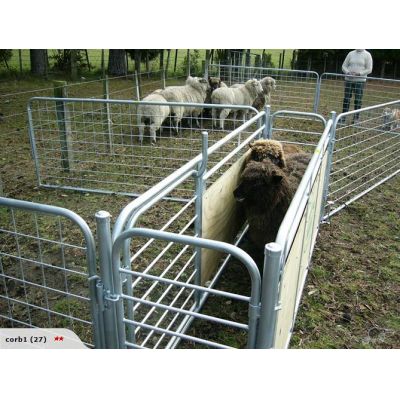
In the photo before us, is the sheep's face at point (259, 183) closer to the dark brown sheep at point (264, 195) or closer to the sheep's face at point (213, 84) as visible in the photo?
the dark brown sheep at point (264, 195)

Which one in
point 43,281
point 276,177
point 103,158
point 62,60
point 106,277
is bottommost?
point 43,281

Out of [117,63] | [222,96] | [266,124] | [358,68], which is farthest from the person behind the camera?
[117,63]

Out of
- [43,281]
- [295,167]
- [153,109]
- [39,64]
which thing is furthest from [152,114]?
[39,64]

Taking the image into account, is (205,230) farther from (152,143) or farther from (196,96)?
(196,96)

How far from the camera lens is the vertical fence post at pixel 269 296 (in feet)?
5.63

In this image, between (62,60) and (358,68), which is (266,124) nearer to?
(358,68)

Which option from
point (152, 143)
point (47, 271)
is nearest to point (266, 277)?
point (47, 271)

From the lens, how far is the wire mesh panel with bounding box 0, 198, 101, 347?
277cm

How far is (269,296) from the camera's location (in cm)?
177

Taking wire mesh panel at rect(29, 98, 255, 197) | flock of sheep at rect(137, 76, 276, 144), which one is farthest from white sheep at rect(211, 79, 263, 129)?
wire mesh panel at rect(29, 98, 255, 197)

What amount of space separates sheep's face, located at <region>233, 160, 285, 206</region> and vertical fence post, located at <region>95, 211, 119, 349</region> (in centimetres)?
187

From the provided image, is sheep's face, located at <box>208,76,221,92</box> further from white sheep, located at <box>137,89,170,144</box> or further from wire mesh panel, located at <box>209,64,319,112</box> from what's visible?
white sheep, located at <box>137,89,170,144</box>

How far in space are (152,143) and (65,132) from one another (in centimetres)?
250

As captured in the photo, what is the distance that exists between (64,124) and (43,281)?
3422 millimetres
